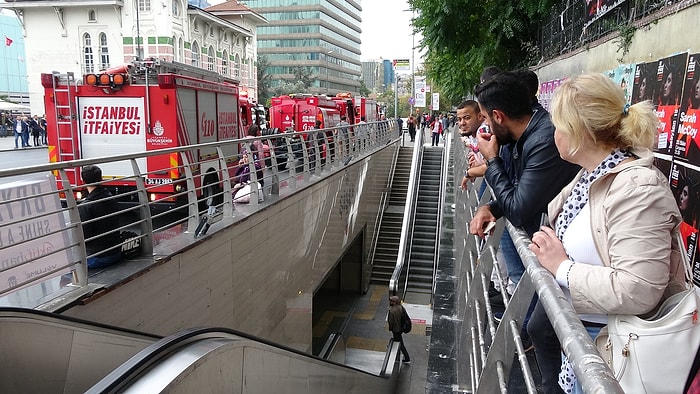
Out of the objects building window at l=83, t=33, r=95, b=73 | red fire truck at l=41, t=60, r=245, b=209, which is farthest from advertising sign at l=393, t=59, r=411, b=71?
red fire truck at l=41, t=60, r=245, b=209

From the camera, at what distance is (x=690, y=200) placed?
156 inches

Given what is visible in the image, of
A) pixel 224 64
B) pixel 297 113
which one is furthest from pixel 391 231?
pixel 224 64

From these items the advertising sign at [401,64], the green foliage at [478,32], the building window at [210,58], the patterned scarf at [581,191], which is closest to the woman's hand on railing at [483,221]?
the patterned scarf at [581,191]

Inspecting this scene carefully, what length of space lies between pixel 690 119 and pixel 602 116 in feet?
9.05

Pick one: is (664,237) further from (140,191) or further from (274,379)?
(140,191)

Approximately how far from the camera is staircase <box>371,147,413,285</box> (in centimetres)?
1933

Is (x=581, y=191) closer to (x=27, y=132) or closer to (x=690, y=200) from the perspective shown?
(x=690, y=200)

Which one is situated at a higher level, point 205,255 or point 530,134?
point 530,134

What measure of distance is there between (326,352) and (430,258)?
753cm

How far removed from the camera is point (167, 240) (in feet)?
18.8

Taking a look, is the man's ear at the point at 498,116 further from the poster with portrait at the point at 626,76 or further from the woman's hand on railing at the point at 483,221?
the poster with portrait at the point at 626,76

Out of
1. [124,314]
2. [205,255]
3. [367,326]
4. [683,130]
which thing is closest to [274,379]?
[124,314]

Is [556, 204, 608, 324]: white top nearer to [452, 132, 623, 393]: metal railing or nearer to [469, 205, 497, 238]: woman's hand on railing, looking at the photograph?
[452, 132, 623, 393]: metal railing

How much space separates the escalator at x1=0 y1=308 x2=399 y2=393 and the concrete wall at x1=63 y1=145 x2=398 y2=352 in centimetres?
107
